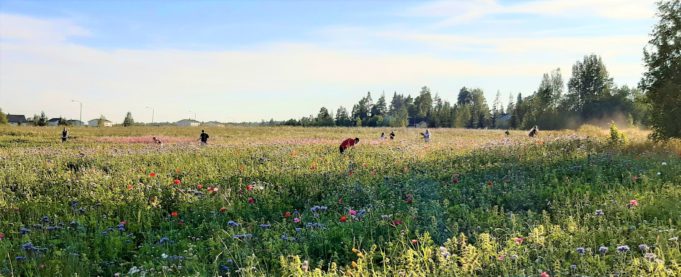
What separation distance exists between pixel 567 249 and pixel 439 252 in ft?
5.06

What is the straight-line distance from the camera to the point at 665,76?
19094 millimetres

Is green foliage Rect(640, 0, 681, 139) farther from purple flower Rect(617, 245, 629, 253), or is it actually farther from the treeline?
the treeline

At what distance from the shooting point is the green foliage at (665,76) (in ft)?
59.2

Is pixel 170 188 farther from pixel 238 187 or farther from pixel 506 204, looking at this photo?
pixel 506 204

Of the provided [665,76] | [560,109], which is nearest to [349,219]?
[665,76]

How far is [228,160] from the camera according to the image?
14.6 m

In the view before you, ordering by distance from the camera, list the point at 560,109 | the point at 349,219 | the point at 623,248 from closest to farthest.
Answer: the point at 623,248
the point at 349,219
the point at 560,109

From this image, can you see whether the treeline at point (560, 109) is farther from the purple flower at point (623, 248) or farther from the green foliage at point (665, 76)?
the purple flower at point (623, 248)

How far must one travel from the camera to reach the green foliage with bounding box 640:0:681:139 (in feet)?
59.2

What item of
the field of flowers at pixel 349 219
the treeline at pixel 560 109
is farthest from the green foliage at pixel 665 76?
the treeline at pixel 560 109

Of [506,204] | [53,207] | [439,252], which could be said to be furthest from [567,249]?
[53,207]

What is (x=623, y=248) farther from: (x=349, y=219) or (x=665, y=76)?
(x=665, y=76)

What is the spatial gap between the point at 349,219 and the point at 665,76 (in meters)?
18.9

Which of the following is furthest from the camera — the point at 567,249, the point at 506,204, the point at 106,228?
A: the point at 506,204
